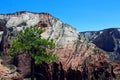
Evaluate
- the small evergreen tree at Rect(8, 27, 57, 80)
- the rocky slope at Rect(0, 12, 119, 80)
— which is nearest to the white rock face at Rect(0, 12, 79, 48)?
the rocky slope at Rect(0, 12, 119, 80)

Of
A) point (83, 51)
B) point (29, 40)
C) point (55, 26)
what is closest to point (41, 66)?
point (83, 51)

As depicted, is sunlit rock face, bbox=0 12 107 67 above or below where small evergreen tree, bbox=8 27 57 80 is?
above

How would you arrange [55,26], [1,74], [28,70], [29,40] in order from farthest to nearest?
[55,26] < [28,70] < [1,74] < [29,40]

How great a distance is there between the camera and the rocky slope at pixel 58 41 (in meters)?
112

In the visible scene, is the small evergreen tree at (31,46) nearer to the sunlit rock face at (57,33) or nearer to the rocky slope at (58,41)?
the rocky slope at (58,41)

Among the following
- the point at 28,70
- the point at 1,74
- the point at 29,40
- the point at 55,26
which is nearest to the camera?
the point at 29,40

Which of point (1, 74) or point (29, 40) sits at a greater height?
point (29, 40)

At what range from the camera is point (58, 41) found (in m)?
121

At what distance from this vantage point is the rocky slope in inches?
4415

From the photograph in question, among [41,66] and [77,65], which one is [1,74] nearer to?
[41,66]

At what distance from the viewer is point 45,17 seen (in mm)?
139500

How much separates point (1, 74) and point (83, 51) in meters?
25.9

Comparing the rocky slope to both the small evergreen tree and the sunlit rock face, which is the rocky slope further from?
the small evergreen tree

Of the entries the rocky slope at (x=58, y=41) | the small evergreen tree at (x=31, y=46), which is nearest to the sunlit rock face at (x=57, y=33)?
the rocky slope at (x=58, y=41)
